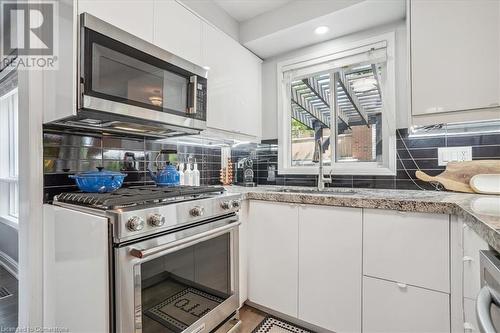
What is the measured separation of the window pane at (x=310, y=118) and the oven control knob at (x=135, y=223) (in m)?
1.71

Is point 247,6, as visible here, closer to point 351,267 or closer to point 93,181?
point 93,181

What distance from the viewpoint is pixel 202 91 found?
1689mm

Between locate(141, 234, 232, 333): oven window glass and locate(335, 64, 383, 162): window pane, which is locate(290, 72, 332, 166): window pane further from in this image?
locate(141, 234, 232, 333): oven window glass

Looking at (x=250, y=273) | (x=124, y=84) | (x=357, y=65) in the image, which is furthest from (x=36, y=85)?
(x=357, y=65)

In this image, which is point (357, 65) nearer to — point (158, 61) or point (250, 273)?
point (158, 61)

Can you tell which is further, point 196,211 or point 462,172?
point 462,172

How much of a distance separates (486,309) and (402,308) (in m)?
0.94

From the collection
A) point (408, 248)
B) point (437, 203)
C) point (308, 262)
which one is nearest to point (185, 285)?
point (308, 262)

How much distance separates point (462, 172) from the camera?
5.35 ft

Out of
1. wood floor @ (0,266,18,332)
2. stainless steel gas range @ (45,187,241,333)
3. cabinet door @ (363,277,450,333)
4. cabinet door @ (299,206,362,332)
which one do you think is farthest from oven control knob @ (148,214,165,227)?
wood floor @ (0,266,18,332)

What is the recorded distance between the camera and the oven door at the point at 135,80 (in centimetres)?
114

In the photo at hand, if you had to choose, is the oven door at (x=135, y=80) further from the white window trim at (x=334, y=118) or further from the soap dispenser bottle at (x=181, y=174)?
the white window trim at (x=334, y=118)

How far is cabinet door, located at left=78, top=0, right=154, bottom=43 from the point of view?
120 cm

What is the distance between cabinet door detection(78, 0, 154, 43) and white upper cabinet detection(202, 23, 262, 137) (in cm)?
47
